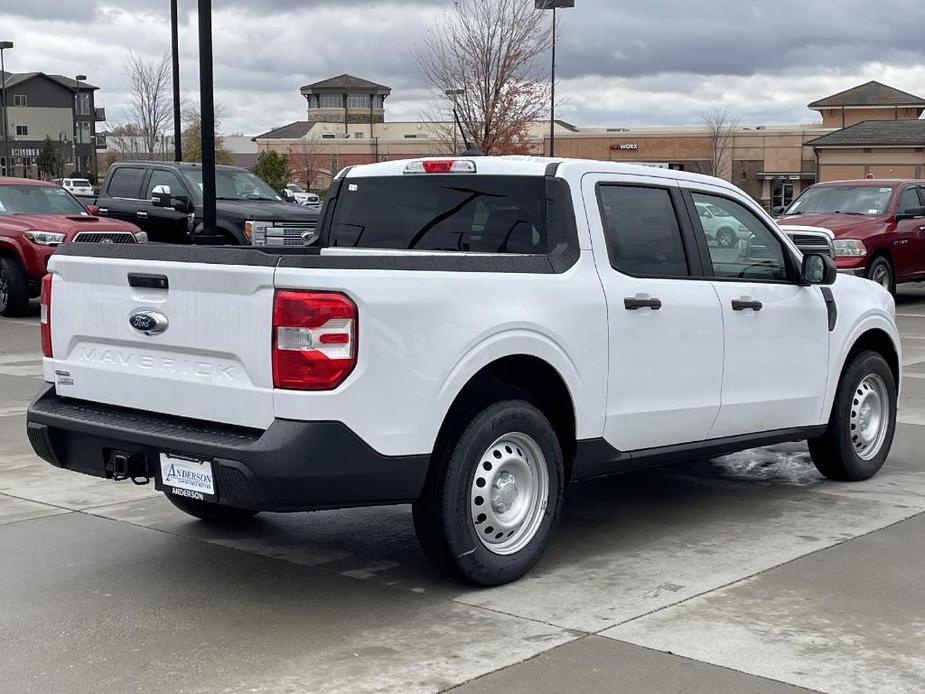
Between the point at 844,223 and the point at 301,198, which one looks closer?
the point at 844,223

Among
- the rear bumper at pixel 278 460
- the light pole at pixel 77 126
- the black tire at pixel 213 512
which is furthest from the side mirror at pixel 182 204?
the light pole at pixel 77 126

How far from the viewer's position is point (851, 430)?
771cm

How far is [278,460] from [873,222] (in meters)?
16.1

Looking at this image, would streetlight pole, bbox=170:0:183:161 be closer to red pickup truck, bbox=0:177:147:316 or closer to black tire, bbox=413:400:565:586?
red pickup truck, bbox=0:177:147:316

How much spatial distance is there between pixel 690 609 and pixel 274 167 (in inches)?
2716

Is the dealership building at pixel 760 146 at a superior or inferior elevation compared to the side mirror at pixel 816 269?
superior

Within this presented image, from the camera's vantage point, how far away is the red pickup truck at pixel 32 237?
17234 millimetres

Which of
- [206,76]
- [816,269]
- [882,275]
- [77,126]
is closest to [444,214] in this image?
[816,269]

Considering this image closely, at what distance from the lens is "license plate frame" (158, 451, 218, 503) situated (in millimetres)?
5094

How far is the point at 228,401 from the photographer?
511cm

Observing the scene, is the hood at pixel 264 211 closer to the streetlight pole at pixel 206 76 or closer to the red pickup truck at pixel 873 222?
the streetlight pole at pixel 206 76

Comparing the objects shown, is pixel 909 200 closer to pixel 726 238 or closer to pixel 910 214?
Answer: pixel 910 214

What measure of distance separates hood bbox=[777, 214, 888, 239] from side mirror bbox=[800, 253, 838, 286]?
1181 cm

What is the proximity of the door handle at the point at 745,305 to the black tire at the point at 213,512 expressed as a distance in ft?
8.83
